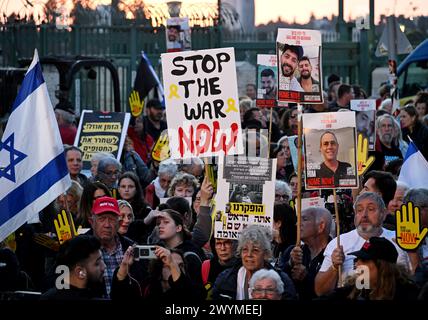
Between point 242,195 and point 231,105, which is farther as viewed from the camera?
point 231,105

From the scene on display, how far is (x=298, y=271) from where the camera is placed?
10258 mm

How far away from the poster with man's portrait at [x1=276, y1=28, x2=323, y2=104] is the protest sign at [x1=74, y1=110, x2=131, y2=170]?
492 cm

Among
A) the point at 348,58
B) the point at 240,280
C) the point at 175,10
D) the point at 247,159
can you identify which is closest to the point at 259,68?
the point at 247,159

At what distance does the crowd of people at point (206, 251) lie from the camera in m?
9.02

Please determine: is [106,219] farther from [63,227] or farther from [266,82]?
[266,82]

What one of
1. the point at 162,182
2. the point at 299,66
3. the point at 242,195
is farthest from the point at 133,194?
the point at 242,195

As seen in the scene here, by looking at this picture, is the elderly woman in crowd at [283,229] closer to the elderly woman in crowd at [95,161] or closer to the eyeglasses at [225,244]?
the eyeglasses at [225,244]

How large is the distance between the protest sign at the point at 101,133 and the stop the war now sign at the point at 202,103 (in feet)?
16.4

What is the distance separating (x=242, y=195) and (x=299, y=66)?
145 centimetres

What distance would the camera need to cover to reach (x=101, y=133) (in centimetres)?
1681

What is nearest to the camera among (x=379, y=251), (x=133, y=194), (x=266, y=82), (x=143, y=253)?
(x=379, y=251)

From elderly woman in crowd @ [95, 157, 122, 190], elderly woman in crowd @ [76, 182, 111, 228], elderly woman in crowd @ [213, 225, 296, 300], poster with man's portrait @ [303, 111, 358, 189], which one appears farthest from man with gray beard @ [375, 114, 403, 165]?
elderly woman in crowd @ [213, 225, 296, 300]

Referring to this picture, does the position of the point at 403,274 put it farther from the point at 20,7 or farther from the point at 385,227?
the point at 20,7

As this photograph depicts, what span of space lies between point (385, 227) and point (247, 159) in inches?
44.9
